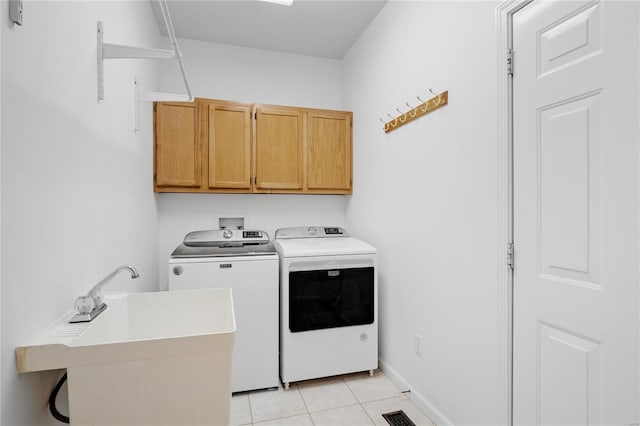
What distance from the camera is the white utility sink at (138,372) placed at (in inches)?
33.3

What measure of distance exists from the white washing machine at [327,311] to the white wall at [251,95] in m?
0.69

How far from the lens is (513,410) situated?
4.76 feet

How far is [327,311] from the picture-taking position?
7.91 feet

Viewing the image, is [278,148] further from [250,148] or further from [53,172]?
[53,172]

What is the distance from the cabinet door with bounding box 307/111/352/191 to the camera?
2955 mm

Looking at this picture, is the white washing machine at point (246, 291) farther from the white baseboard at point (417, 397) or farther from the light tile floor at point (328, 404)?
the white baseboard at point (417, 397)

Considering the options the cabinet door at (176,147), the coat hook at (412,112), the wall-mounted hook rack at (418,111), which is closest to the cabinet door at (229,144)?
the cabinet door at (176,147)

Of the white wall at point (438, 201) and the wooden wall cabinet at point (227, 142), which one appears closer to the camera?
the white wall at point (438, 201)

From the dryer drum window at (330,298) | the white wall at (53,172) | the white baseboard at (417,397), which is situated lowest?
the white baseboard at (417,397)

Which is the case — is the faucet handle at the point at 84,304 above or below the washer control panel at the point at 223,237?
below

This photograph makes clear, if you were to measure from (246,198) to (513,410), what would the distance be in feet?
7.95

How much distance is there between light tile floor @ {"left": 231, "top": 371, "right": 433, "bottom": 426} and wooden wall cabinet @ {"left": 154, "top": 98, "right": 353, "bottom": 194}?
1561 mm

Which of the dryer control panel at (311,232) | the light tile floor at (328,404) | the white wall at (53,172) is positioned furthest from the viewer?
the dryer control panel at (311,232)

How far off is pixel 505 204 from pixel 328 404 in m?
1.65
